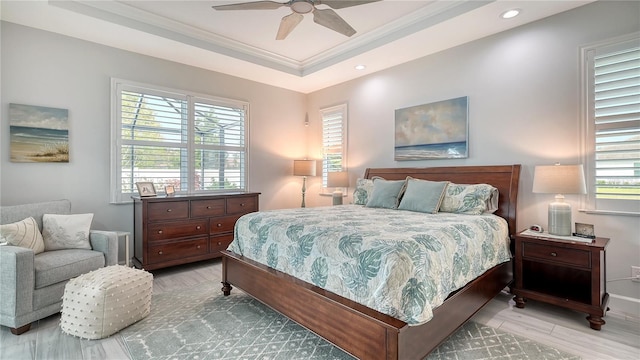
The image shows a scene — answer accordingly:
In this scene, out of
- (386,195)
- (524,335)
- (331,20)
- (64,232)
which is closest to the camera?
(524,335)

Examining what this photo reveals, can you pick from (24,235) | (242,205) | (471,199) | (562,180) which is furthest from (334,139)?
(24,235)

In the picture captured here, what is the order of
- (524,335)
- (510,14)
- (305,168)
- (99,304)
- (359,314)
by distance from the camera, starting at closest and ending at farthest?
(359,314) < (99,304) < (524,335) < (510,14) < (305,168)

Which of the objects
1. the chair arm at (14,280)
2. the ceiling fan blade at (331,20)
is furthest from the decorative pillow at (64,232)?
the ceiling fan blade at (331,20)

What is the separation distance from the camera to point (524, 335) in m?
2.27

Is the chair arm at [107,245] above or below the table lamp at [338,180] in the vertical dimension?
below

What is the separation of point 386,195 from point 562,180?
5.38 ft

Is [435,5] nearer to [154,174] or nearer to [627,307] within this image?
[627,307]

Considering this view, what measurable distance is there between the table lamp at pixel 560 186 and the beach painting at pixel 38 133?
16.0ft

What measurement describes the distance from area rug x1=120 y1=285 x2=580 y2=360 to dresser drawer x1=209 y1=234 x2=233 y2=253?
1351 mm

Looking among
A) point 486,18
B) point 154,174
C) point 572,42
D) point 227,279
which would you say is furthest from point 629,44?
point 154,174

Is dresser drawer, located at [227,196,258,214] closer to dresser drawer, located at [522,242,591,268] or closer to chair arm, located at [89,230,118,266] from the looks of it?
chair arm, located at [89,230,118,266]

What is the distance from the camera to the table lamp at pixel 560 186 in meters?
2.52

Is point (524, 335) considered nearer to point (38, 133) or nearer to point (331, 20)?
point (331, 20)

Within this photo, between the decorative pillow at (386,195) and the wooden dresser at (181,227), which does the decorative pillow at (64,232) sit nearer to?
the wooden dresser at (181,227)
